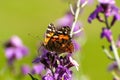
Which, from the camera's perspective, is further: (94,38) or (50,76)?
(94,38)

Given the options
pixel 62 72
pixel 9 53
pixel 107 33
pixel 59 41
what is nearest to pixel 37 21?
pixel 9 53

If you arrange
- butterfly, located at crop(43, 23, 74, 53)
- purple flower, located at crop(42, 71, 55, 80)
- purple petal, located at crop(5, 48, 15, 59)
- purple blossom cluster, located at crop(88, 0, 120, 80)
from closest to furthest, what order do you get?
purple flower, located at crop(42, 71, 55, 80), butterfly, located at crop(43, 23, 74, 53), purple blossom cluster, located at crop(88, 0, 120, 80), purple petal, located at crop(5, 48, 15, 59)

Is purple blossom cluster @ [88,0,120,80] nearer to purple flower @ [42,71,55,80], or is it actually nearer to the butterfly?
the butterfly

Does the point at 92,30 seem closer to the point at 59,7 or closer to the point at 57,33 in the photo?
the point at 59,7

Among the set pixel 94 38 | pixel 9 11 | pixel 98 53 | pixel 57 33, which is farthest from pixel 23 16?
pixel 57 33

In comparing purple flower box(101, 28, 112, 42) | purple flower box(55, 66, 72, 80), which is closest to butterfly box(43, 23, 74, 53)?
purple flower box(55, 66, 72, 80)

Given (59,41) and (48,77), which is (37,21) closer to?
(59,41)
